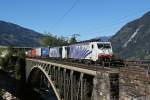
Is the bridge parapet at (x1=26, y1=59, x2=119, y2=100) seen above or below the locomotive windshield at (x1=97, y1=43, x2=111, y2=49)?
below

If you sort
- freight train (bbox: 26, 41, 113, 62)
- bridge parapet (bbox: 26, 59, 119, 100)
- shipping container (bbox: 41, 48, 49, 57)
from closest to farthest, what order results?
bridge parapet (bbox: 26, 59, 119, 100)
freight train (bbox: 26, 41, 113, 62)
shipping container (bbox: 41, 48, 49, 57)

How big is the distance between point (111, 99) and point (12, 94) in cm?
9366

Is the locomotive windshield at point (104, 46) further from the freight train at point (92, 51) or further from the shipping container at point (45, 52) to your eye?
the shipping container at point (45, 52)

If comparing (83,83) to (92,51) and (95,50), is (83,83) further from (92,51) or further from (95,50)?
(92,51)

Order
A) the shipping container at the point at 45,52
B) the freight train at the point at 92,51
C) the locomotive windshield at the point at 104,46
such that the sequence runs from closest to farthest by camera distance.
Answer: the freight train at the point at 92,51, the locomotive windshield at the point at 104,46, the shipping container at the point at 45,52

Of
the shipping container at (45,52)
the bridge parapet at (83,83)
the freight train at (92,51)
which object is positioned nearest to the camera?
the bridge parapet at (83,83)

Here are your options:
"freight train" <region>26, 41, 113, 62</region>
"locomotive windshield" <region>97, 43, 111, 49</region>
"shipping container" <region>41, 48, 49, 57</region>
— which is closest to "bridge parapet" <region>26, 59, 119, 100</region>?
"freight train" <region>26, 41, 113, 62</region>

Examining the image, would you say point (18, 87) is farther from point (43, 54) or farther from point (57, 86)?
point (57, 86)

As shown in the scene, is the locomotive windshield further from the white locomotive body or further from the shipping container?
the shipping container

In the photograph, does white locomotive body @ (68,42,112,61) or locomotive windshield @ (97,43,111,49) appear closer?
white locomotive body @ (68,42,112,61)

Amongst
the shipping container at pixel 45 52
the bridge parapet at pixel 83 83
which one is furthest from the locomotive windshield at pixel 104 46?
the shipping container at pixel 45 52

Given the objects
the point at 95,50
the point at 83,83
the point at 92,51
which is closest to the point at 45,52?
the point at 92,51

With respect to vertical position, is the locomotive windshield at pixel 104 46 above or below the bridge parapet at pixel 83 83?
above

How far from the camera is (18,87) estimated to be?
4532 inches
